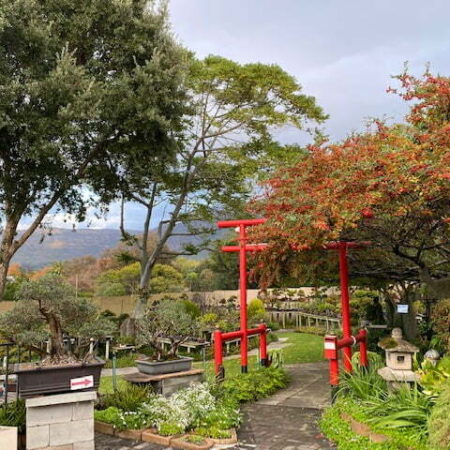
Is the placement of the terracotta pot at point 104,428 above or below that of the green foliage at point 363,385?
below

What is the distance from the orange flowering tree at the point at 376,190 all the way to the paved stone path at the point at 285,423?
6.63ft

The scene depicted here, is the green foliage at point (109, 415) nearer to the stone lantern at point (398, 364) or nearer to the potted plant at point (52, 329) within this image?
the potted plant at point (52, 329)

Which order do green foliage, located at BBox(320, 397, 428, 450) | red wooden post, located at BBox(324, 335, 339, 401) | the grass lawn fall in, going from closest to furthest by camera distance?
1. green foliage, located at BBox(320, 397, 428, 450)
2. red wooden post, located at BBox(324, 335, 339, 401)
3. the grass lawn

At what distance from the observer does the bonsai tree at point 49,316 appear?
5.32 metres

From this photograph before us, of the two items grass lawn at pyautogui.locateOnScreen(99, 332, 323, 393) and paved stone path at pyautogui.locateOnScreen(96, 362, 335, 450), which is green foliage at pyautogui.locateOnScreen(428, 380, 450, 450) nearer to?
paved stone path at pyautogui.locateOnScreen(96, 362, 335, 450)

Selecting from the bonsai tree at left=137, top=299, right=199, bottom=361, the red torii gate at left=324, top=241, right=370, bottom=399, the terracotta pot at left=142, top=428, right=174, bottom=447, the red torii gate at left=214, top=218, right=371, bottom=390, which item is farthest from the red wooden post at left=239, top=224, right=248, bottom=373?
the terracotta pot at left=142, top=428, right=174, bottom=447

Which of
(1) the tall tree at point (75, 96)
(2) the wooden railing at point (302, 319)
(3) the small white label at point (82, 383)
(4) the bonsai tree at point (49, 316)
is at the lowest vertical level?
(2) the wooden railing at point (302, 319)

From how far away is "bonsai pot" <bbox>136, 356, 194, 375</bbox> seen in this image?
6848 mm

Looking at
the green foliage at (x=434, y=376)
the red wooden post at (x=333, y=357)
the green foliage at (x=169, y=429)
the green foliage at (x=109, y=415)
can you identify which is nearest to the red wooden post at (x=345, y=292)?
the red wooden post at (x=333, y=357)

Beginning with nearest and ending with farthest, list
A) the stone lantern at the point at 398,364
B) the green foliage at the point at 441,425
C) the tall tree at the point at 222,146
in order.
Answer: the green foliage at the point at 441,425 < the stone lantern at the point at 398,364 < the tall tree at the point at 222,146

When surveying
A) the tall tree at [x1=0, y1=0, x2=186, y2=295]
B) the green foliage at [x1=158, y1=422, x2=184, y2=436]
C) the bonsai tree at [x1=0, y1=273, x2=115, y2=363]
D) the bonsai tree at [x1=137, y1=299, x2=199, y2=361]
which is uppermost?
the tall tree at [x1=0, y1=0, x2=186, y2=295]

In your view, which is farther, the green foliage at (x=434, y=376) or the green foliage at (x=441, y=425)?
the green foliage at (x=434, y=376)

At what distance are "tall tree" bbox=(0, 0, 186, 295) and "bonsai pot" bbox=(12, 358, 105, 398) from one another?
5.40 meters

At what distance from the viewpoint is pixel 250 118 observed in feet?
46.3
